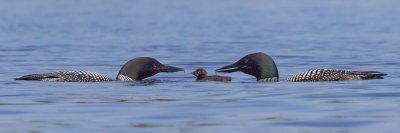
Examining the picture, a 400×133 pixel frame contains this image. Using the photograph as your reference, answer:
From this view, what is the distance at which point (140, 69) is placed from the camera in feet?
53.8

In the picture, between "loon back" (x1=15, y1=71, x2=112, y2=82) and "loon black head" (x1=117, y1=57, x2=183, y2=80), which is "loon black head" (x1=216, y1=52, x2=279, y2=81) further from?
"loon back" (x1=15, y1=71, x2=112, y2=82)

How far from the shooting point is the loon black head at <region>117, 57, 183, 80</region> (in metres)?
16.3

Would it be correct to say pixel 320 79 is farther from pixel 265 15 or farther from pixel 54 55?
pixel 265 15

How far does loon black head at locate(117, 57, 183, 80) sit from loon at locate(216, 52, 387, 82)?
741mm

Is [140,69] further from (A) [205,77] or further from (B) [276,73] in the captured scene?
(B) [276,73]

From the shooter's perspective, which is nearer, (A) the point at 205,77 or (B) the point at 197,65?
(A) the point at 205,77

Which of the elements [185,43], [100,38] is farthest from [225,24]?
[185,43]

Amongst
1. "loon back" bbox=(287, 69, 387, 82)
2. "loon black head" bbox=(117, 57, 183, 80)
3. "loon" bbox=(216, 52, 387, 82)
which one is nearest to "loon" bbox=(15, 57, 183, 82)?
"loon black head" bbox=(117, 57, 183, 80)

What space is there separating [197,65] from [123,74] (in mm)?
4465

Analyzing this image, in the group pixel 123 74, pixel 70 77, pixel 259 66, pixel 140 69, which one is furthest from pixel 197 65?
pixel 70 77

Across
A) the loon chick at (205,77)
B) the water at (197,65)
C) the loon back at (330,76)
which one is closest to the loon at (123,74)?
the water at (197,65)

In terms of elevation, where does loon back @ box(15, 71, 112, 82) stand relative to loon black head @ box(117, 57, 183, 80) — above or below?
below

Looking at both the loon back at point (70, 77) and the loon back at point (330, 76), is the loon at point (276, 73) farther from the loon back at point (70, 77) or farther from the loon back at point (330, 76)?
the loon back at point (70, 77)

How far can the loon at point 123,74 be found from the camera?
52.2ft
